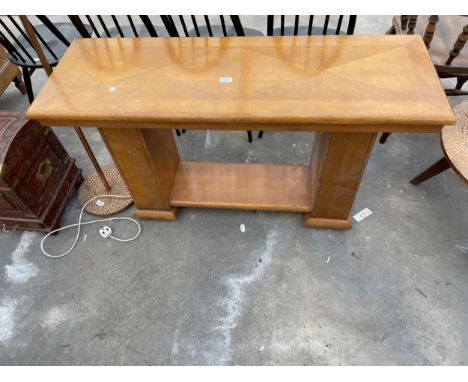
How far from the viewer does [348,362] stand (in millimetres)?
1205

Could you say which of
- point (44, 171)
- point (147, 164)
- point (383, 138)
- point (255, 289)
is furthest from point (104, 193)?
point (383, 138)

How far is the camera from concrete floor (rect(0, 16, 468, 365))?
1245 millimetres

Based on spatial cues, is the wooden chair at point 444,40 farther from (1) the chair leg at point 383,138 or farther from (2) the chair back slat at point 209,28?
(2) the chair back slat at point 209,28

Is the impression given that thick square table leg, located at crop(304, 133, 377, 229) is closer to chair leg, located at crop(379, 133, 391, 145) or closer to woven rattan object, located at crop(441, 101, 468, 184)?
woven rattan object, located at crop(441, 101, 468, 184)

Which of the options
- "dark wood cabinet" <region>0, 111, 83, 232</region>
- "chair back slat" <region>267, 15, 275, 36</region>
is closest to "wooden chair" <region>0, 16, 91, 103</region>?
"dark wood cabinet" <region>0, 111, 83, 232</region>

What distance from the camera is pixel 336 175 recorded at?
3.99 feet

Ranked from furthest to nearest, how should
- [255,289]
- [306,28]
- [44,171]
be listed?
[306,28], [44,171], [255,289]

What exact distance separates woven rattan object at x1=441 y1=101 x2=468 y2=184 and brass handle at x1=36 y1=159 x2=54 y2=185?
1764 millimetres

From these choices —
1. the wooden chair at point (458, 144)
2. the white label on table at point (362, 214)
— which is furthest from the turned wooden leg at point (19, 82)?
the wooden chair at point (458, 144)

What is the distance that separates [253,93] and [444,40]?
1226 millimetres

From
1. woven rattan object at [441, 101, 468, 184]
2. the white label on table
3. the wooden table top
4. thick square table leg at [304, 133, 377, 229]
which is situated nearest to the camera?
the wooden table top

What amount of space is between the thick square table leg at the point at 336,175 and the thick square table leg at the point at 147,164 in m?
0.68

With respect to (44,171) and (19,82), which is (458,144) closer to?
(44,171)

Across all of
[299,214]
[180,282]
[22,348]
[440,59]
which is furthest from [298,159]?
[22,348]
